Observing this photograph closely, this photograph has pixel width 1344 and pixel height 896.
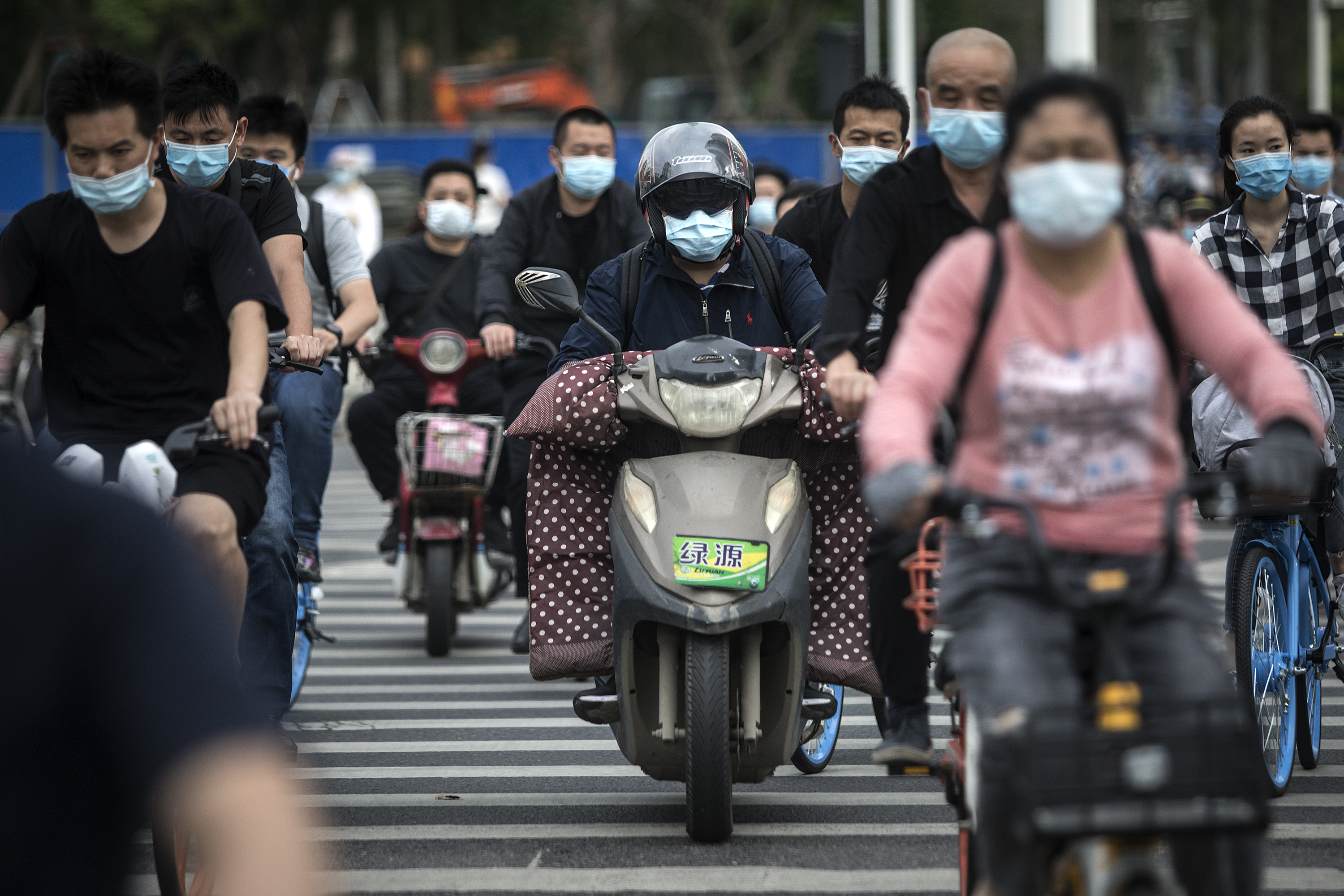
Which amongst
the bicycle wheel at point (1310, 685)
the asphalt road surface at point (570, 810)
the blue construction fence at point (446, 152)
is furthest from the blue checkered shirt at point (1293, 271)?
the blue construction fence at point (446, 152)

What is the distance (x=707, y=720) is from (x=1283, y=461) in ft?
7.01

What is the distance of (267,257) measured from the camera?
18.6 ft

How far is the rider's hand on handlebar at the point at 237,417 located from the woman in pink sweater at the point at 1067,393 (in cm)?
182

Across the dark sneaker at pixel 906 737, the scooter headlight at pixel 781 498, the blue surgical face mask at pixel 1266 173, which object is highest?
the blue surgical face mask at pixel 1266 173

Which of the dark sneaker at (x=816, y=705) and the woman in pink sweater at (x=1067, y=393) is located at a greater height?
the woman in pink sweater at (x=1067, y=393)

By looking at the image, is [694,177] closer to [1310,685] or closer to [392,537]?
[1310,685]

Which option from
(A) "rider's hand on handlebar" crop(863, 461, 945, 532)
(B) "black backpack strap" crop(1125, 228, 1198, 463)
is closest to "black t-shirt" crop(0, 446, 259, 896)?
(A) "rider's hand on handlebar" crop(863, 461, 945, 532)

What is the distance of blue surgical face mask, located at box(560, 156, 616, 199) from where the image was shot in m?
8.50

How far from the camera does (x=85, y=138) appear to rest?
4.42m

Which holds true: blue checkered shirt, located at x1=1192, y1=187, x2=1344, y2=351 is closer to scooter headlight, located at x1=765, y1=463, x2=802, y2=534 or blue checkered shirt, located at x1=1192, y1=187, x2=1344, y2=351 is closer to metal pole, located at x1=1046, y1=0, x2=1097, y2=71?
scooter headlight, located at x1=765, y1=463, x2=802, y2=534

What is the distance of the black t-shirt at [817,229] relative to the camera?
7.15 m

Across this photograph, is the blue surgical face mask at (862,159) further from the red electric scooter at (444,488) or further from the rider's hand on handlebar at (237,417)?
the rider's hand on handlebar at (237,417)

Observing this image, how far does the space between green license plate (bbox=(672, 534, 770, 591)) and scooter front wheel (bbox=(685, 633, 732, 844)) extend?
0.15 metres

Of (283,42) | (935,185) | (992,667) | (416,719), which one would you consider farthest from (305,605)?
(283,42)
